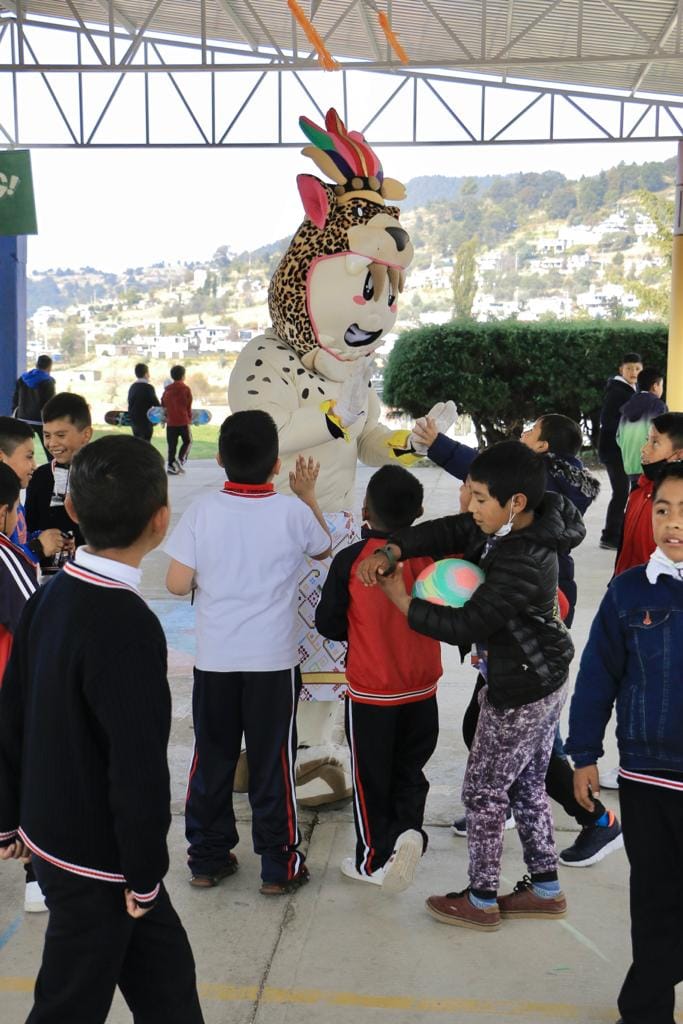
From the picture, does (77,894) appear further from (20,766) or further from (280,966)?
(280,966)

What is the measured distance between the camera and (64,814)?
2029mm

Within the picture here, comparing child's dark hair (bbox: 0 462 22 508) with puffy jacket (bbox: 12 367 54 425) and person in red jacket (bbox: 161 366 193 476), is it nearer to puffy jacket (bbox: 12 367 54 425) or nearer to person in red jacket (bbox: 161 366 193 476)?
puffy jacket (bbox: 12 367 54 425)

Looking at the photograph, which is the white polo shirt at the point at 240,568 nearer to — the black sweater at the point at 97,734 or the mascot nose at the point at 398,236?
the black sweater at the point at 97,734

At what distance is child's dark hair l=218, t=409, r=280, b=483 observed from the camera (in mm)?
3307

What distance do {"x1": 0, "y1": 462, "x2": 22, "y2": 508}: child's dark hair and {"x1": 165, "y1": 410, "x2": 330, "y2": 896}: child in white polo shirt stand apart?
0.47m

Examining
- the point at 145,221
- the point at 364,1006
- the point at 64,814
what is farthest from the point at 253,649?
the point at 145,221

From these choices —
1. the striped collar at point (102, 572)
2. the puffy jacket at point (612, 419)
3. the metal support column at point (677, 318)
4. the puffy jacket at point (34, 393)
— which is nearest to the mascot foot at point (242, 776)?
the striped collar at point (102, 572)

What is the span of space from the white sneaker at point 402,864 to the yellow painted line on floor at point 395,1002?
0.45 metres

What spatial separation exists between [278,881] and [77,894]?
1.46 m

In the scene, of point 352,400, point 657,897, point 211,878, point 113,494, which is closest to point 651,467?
point 352,400

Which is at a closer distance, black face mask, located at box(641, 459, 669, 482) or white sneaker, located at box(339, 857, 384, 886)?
white sneaker, located at box(339, 857, 384, 886)

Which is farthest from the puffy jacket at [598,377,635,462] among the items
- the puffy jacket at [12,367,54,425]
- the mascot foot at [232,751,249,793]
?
the puffy jacket at [12,367,54,425]

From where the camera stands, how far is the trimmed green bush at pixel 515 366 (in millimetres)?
16875

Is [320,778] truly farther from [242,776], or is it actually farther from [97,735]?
[97,735]
